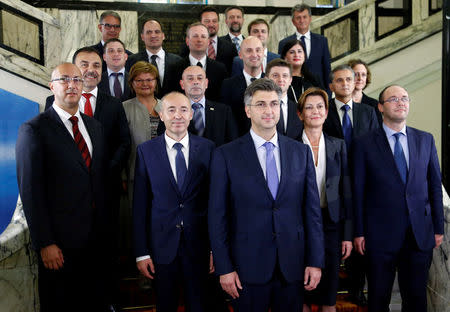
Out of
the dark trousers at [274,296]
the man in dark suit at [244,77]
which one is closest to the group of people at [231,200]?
the dark trousers at [274,296]

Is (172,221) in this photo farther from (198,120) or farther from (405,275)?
(405,275)

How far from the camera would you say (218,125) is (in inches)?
137

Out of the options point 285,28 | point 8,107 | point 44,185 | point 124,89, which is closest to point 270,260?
point 44,185

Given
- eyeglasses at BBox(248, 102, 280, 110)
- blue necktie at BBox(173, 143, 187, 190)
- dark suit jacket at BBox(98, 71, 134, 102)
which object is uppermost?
dark suit jacket at BBox(98, 71, 134, 102)

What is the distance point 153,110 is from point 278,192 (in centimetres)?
162

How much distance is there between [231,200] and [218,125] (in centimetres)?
108

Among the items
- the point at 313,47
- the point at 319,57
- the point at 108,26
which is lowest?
the point at 319,57

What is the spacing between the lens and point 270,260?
2.44 m

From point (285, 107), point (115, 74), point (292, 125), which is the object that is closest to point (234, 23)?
point (115, 74)

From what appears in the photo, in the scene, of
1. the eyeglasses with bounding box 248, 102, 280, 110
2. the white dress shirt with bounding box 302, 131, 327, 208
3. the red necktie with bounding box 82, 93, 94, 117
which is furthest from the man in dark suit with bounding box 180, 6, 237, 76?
the eyeglasses with bounding box 248, 102, 280, 110

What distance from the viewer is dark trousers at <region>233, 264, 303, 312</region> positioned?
96.5 inches

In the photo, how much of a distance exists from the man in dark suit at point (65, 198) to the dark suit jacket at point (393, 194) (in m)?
1.58

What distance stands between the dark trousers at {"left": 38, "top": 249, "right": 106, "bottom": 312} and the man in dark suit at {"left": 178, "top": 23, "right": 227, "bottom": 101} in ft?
6.56

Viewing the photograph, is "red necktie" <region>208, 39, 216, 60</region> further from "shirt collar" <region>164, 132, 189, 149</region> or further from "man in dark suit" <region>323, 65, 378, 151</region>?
"shirt collar" <region>164, 132, 189, 149</region>
